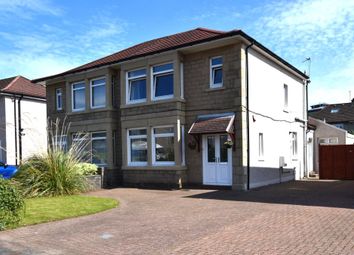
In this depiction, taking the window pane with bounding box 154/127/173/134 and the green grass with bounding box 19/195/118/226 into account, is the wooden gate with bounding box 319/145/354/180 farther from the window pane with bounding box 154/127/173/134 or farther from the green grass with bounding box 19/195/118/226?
the green grass with bounding box 19/195/118/226

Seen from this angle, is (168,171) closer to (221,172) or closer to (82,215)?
(221,172)

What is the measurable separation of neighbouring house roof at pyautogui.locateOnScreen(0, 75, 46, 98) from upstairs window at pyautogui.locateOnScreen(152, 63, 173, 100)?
47.0ft

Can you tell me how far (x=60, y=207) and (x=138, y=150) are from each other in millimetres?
7901

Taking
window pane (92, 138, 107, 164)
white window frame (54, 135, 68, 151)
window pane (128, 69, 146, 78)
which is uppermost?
window pane (128, 69, 146, 78)

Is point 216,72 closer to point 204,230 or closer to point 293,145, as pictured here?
point 293,145

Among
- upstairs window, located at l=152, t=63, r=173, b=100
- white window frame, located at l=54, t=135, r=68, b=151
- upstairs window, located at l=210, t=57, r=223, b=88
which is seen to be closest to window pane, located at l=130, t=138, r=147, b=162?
upstairs window, located at l=152, t=63, r=173, b=100

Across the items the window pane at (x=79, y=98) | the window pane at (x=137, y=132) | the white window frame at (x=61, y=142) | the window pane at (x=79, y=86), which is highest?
the window pane at (x=79, y=86)

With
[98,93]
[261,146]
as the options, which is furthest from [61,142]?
[261,146]

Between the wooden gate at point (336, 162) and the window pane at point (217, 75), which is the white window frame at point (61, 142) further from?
the wooden gate at point (336, 162)

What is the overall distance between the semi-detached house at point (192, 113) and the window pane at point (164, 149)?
46mm

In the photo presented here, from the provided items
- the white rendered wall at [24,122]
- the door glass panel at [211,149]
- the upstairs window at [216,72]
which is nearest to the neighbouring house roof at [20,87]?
the white rendered wall at [24,122]

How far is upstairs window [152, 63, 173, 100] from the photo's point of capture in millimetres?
18281

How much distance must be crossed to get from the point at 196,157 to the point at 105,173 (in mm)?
4822

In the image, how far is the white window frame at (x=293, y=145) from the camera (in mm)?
22328
